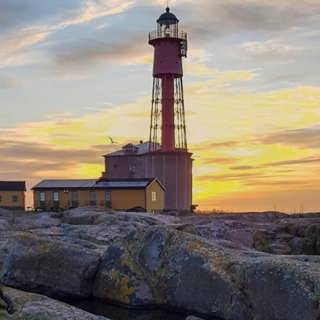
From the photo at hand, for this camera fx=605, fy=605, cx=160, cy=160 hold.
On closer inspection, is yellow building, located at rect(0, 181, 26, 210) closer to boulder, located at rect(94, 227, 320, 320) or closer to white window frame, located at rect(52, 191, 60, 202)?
white window frame, located at rect(52, 191, 60, 202)

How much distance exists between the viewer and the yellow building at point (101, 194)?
60500 mm

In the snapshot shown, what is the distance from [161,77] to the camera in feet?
217

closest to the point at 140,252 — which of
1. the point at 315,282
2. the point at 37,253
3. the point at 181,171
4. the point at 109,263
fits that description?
the point at 109,263

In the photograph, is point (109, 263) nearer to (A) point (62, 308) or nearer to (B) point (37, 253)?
(B) point (37, 253)

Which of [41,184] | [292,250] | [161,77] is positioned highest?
[161,77]

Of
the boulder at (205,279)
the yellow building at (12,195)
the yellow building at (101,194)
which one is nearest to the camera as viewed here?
the boulder at (205,279)

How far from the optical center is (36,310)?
382 inches

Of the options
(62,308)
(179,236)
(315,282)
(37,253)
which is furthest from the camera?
(37,253)

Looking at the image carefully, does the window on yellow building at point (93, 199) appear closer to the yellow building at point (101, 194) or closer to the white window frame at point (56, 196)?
the yellow building at point (101, 194)

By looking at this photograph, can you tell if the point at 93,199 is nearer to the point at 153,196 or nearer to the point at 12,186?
the point at 153,196

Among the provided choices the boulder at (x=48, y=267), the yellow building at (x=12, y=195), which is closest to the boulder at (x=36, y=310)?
the boulder at (x=48, y=267)

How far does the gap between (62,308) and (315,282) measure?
4.94m

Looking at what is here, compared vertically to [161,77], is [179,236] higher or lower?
lower

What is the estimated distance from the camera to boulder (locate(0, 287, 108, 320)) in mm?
9539
